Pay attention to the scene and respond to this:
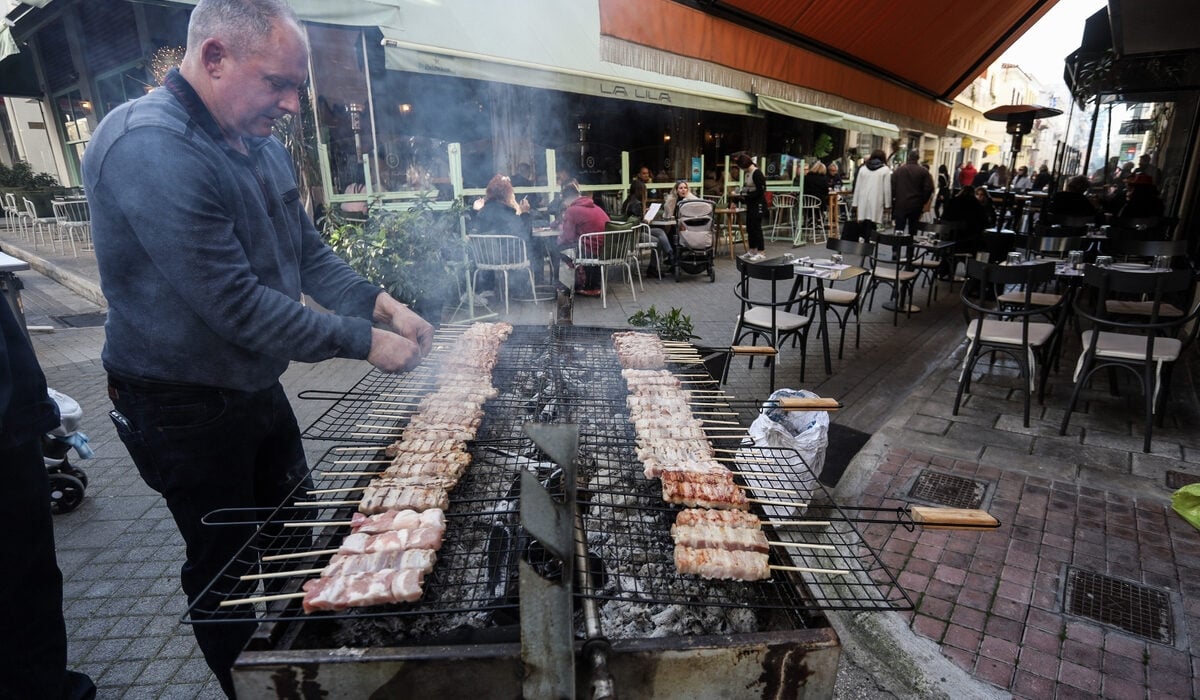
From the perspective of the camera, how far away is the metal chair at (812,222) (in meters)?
17.0

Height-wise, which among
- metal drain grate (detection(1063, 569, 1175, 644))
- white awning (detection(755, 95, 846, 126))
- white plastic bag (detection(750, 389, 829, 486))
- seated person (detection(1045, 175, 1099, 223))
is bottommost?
metal drain grate (detection(1063, 569, 1175, 644))

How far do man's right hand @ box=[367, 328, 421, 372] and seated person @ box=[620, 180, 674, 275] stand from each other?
10.3 metres

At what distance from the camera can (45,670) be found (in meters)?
2.35

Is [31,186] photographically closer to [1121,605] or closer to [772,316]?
[772,316]

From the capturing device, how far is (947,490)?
4352 mm

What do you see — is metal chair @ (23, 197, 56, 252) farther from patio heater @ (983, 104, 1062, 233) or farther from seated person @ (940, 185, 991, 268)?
patio heater @ (983, 104, 1062, 233)

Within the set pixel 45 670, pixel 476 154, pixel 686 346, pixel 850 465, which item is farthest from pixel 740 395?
pixel 476 154

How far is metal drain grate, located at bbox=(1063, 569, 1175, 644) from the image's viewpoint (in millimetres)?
3043

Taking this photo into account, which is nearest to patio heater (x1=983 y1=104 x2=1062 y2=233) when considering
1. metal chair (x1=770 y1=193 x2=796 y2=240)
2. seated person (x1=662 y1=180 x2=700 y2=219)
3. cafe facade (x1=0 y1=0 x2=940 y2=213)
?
cafe facade (x1=0 y1=0 x2=940 y2=213)

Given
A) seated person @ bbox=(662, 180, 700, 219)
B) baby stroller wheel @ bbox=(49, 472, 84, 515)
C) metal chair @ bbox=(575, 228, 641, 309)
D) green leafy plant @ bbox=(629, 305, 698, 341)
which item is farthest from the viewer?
seated person @ bbox=(662, 180, 700, 219)

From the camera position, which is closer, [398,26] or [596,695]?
[596,695]

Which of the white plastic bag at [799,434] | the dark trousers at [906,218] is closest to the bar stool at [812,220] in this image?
the dark trousers at [906,218]

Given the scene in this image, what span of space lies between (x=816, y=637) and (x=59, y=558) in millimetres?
4625

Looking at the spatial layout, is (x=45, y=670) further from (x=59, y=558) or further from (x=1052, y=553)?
(x=1052, y=553)
